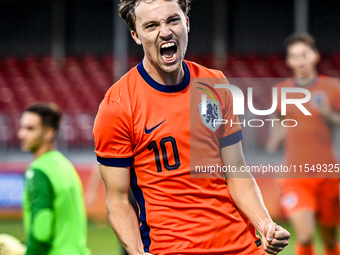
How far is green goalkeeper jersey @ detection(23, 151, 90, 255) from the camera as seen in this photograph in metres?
3.01

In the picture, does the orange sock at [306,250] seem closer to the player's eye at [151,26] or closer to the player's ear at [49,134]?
the player's ear at [49,134]

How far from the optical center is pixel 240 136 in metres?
2.24

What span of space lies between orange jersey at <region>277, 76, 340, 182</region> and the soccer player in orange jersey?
8.41 ft

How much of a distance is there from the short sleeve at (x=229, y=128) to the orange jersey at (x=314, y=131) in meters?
2.40

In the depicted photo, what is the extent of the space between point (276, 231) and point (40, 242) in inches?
64.4

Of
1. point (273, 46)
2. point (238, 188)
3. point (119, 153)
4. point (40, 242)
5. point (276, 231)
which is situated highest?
point (273, 46)

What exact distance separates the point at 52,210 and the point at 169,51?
153 cm

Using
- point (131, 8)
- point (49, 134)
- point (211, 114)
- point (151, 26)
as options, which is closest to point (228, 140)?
point (211, 114)

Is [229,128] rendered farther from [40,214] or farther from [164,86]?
[40,214]

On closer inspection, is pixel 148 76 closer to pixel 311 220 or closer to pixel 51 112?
pixel 51 112

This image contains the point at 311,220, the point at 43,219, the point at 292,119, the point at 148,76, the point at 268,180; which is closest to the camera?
the point at 148,76

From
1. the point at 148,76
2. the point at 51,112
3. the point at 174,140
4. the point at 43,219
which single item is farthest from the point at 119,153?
the point at 51,112

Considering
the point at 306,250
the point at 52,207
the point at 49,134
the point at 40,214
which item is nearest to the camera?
the point at 40,214

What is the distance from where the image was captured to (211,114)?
7.03 feet
